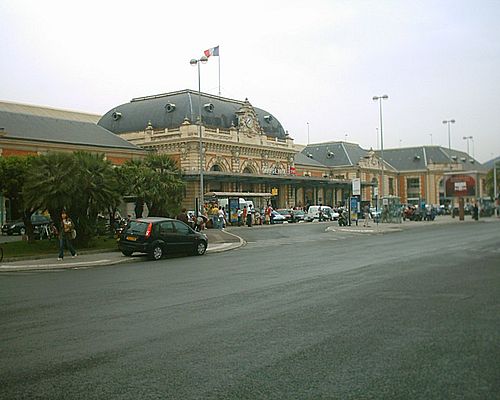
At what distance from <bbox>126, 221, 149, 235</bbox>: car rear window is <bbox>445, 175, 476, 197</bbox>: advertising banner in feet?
176

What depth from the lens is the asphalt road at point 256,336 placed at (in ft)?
19.9

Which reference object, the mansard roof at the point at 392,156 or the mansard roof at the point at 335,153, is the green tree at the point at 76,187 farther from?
A: the mansard roof at the point at 335,153

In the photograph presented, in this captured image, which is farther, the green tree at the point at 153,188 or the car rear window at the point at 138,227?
the green tree at the point at 153,188

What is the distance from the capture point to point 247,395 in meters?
5.77

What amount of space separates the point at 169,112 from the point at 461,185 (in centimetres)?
3474

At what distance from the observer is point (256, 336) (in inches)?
328

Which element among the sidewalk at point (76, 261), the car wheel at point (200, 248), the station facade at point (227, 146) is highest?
the station facade at point (227, 146)

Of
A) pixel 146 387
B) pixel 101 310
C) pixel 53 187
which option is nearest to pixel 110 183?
pixel 53 187

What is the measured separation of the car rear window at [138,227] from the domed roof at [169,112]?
149ft

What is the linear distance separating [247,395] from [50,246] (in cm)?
2319

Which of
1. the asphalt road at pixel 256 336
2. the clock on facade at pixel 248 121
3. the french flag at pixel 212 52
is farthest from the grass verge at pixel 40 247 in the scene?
the clock on facade at pixel 248 121

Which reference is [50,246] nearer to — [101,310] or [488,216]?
[101,310]

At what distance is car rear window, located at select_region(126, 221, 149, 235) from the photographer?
2292 centimetres

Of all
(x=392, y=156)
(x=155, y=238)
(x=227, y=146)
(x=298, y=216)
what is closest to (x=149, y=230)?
(x=155, y=238)
